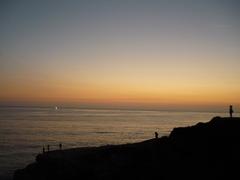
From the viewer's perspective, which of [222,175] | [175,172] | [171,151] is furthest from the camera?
[171,151]

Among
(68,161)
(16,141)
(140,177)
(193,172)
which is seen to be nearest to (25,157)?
(16,141)

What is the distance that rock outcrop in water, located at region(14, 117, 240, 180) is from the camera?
835 inches

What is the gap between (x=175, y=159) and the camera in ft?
75.8

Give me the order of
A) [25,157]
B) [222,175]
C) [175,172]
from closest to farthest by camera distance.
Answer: [222,175] < [175,172] < [25,157]

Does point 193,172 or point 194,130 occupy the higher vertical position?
point 194,130

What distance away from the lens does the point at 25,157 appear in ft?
179

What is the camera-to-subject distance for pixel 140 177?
2316 cm

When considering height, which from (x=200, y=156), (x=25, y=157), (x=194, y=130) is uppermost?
(x=194, y=130)

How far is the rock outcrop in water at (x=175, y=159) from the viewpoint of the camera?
2122 cm

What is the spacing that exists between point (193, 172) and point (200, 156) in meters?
1.49

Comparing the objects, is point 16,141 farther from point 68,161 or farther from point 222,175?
point 222,175

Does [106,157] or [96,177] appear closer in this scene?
[96,177]

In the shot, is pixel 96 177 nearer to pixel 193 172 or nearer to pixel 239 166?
pixel 193 172

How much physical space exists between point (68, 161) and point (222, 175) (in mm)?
14665
